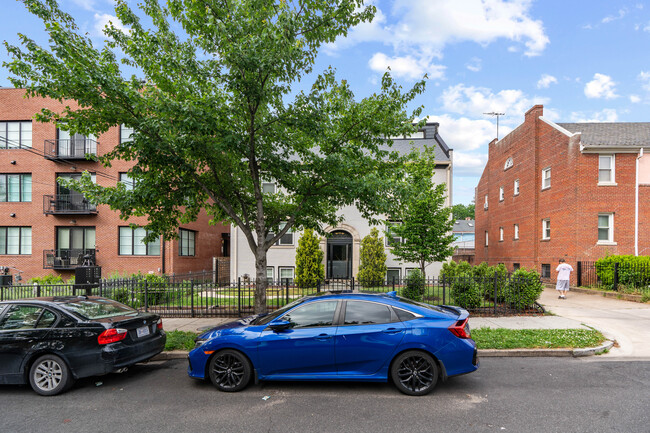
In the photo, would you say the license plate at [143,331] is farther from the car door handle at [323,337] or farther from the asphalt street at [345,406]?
the car door handle at [323,337]

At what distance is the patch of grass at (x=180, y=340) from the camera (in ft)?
25.6

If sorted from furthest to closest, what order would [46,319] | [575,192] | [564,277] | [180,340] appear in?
[575,192]
[564,277]
[180,340]
[46,319]

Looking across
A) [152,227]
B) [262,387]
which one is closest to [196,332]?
[152,227]

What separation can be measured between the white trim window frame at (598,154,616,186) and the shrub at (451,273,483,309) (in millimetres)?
12305

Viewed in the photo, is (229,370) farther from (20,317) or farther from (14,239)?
(14,239)

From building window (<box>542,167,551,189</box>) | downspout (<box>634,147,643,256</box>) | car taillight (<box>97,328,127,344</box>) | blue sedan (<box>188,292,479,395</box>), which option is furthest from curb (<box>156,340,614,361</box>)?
building window (<box>542,167,551,189</box>)

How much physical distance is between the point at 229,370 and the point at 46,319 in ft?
9.81

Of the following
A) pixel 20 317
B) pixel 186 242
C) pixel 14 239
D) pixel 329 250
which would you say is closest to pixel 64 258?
pixel 14 239

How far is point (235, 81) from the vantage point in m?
7.58

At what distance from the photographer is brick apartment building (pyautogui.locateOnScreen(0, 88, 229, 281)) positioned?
22.1 meters

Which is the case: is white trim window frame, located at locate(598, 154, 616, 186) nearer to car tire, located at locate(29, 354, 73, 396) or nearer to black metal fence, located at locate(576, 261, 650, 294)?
black metal fence, located at locate(576, 261, 650, 294)

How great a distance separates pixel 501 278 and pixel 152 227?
394 inches

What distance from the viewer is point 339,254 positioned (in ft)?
71.6

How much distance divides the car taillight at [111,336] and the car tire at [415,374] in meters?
4.19
